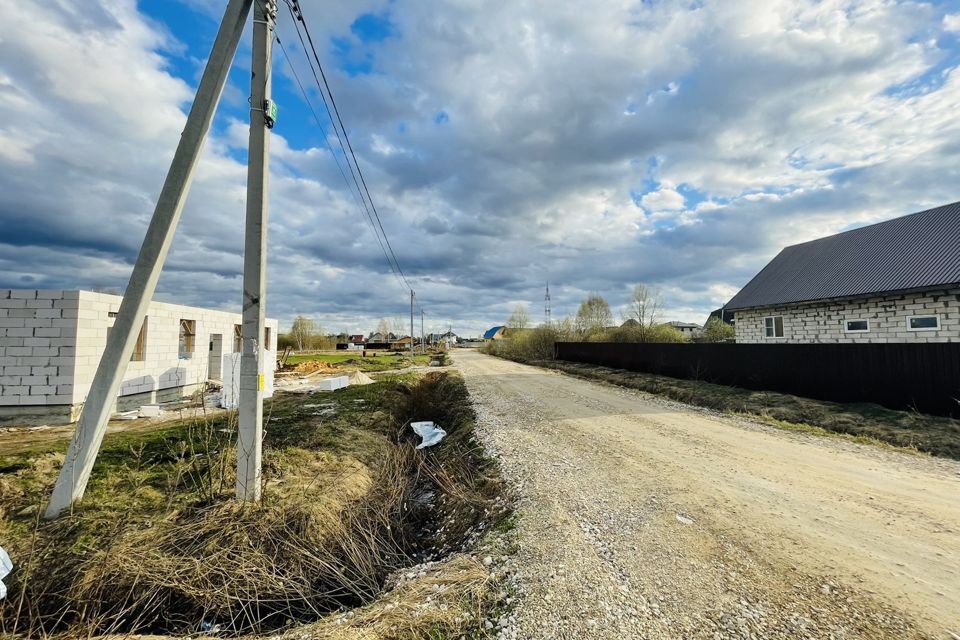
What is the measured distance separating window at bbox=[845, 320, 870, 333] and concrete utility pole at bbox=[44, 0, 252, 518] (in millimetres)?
17226

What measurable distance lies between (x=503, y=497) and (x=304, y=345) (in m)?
65.8

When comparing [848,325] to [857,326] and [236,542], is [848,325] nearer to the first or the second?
[857,326]

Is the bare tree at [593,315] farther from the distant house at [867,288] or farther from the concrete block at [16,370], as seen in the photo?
the concrete block at [16,370]

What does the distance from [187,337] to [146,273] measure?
1316 cm

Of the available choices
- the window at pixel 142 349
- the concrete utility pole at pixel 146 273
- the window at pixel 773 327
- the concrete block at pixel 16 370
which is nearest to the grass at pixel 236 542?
the concrete utility pole at pixel 146 273

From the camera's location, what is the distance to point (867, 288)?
41.9 feet

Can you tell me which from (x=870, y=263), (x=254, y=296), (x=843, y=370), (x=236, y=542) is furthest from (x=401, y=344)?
(x=236, y=542)

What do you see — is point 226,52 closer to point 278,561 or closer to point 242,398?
point 242,398

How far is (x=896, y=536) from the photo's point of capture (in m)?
3.47

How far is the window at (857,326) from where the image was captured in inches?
505

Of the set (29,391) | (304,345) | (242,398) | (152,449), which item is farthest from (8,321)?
(304,345)

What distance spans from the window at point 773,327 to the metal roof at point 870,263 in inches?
26.1

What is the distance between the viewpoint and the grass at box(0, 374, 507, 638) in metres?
3.01

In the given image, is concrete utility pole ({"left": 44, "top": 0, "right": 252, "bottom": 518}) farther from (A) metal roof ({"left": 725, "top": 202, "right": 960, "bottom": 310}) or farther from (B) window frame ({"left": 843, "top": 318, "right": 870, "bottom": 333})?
(B) window frame ({"left": 843, "top": 318, "right": 870, "bottom": 333})
